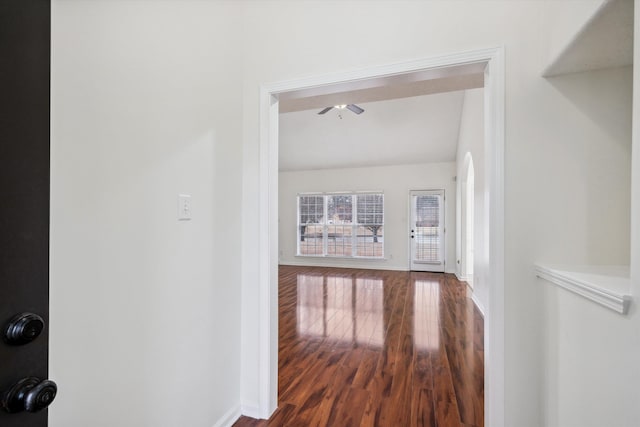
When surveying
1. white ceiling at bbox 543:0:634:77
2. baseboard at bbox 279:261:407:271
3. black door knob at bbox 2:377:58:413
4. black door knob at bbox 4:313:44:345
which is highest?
white ceiling at bbox 543:0:634:77

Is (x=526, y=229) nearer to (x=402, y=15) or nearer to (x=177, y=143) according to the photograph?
(x=402, y=15)

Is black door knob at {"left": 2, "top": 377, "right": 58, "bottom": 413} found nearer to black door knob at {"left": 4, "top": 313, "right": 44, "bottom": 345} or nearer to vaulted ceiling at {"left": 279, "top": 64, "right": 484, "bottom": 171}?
black door knob at {"left": 4, "top": 313, "right": 44, "bottom": 345}

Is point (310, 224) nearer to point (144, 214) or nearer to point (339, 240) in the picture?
point (339, 240)

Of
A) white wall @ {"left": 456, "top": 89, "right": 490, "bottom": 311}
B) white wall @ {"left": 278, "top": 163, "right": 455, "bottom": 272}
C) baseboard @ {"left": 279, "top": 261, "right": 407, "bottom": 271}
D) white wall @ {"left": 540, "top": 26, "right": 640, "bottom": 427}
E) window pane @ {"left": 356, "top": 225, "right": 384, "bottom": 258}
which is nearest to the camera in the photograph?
white wall @ {"left": 540, "top": 26, "right": 640, "bottom": 427}

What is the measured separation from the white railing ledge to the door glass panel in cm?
616

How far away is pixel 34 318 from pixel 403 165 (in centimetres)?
766

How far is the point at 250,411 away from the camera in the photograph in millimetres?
1874

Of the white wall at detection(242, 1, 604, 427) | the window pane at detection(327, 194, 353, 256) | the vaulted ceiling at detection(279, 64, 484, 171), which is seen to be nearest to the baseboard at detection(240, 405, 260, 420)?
the white wall at detection(242, 1, 604, 427)

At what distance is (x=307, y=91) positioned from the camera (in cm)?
186

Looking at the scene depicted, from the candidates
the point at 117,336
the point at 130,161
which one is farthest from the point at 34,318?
the point at 130,161

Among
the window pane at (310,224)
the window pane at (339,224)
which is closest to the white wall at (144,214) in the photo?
the window pane at (339,224)

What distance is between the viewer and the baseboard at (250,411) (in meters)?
1.85

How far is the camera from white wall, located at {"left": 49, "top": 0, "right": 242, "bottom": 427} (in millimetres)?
961

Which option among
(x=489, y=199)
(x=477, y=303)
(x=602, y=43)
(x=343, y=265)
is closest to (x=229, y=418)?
(x=489, y=199)
